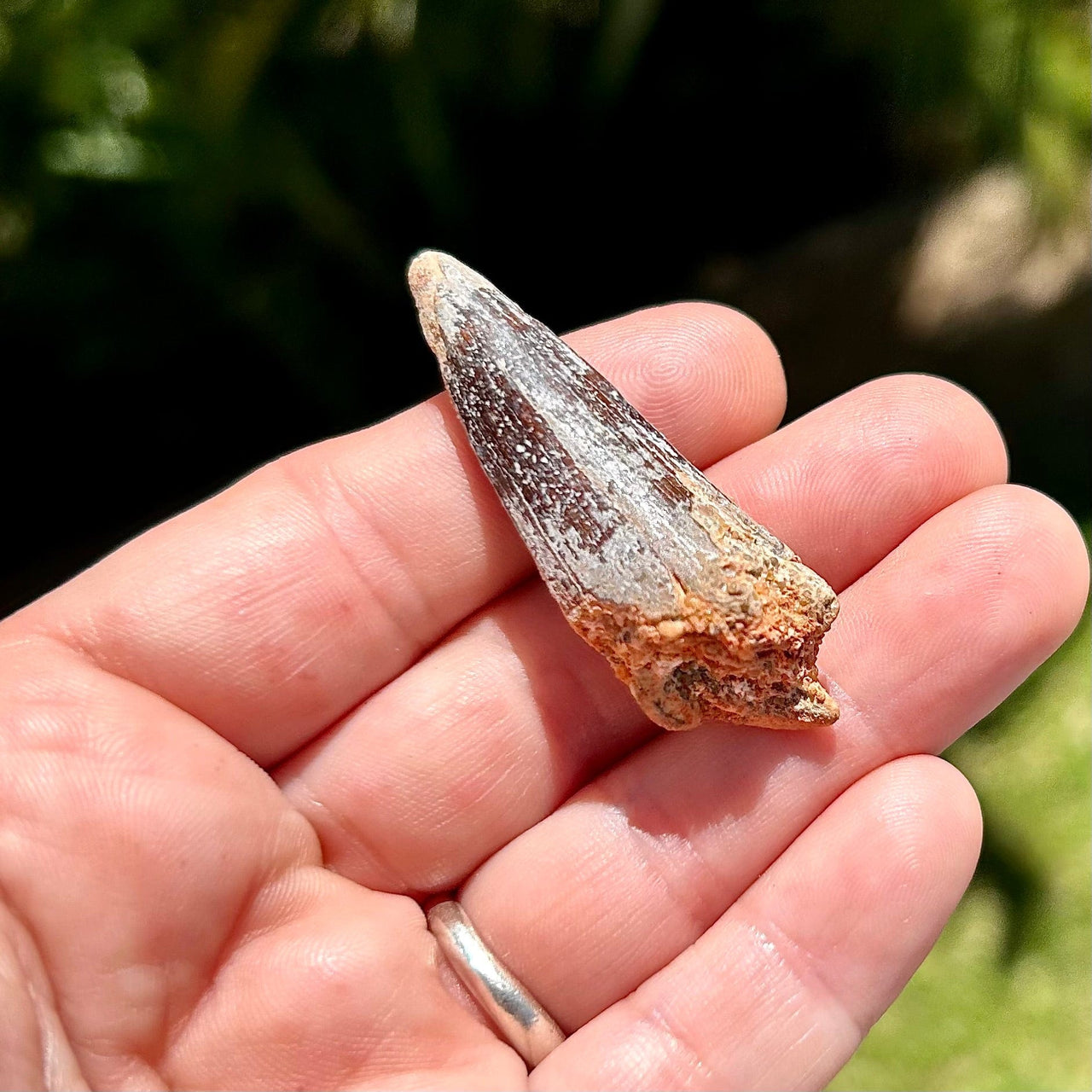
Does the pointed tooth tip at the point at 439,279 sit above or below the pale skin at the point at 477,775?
above

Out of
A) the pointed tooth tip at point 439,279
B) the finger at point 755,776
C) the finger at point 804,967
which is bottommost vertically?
the finger at point 804,967

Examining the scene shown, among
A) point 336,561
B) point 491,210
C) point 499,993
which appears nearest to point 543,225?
point 491,210

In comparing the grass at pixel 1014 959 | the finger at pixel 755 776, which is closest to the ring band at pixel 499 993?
the finger at pixel 755 776

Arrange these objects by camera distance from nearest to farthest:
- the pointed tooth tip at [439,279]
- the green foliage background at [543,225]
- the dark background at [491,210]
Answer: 1. the pointed tooth tip at [439,279]
2. the green foliage background at [543,225]
3. the dark background at [491,210]

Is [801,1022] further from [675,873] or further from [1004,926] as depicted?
[1004,926]

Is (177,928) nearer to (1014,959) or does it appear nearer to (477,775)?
(477,775)

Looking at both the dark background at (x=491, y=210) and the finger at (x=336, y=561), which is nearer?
the finger at (x=336, y=561)

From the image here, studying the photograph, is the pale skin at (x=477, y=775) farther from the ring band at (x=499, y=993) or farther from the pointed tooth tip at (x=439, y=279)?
the pointed tooth tip at (x=439, y=279)
